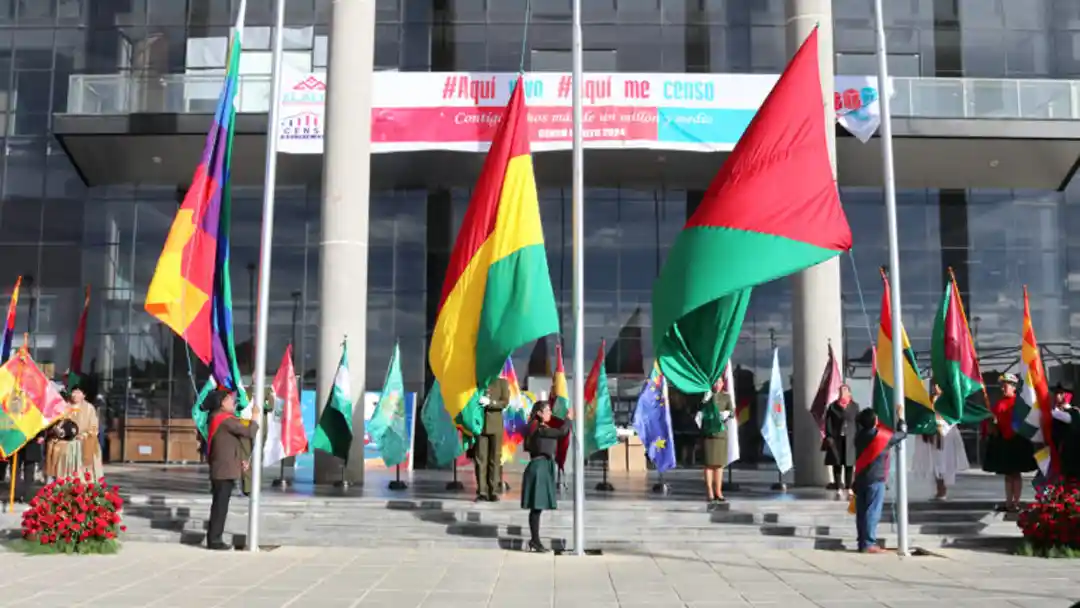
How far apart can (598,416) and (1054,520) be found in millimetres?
7313

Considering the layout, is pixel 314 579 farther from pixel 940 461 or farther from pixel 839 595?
pixel 940 461

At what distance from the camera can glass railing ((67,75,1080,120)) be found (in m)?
25.6

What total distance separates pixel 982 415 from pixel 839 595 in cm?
627

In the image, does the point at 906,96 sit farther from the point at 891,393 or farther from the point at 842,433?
the point at 891,393

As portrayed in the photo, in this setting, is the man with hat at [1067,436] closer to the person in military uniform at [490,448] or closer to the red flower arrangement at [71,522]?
the person in military uniform at [490,448]

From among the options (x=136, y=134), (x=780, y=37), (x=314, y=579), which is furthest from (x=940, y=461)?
(x=136, y=134)

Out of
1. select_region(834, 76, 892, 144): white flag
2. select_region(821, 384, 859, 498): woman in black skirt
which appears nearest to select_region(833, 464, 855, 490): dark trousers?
select_region(821, 384, 859, 498): woman in black skirt

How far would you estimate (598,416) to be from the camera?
698 inches

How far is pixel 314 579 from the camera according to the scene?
1062 cm

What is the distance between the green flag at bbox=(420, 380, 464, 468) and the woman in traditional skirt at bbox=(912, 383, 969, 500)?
24.1ft

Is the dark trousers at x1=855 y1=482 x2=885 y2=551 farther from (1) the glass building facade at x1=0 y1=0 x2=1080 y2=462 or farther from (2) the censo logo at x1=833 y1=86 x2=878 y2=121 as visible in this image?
(1) the glass building facade at x1=0 y1=0 x2=1080 y2=462

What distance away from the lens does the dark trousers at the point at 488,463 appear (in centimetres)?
1582

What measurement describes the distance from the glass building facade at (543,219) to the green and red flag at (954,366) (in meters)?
11.9

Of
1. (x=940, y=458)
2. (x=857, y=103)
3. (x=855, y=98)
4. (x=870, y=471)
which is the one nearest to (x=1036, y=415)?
(x=940, y=458)
